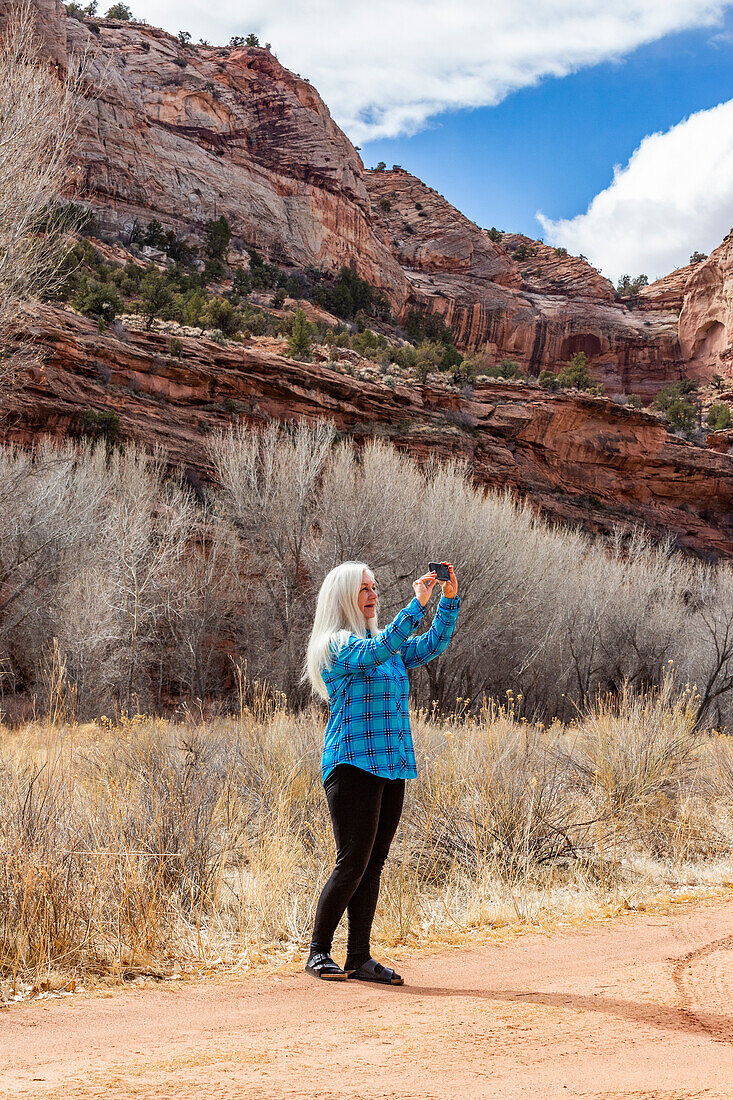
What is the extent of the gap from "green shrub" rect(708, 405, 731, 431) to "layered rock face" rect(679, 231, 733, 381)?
11901 mm

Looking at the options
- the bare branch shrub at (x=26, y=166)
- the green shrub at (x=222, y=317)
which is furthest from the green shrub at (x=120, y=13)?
the bare branch shrub at (x=26, y=166)

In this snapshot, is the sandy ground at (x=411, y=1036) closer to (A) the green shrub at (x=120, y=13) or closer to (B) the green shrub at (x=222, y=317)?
(B) the green shrub at (x=222, y=317)

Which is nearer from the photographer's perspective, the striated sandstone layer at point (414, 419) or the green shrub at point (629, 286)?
the striated sandstone layer at point (414, 419)

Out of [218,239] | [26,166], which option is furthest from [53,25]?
[26,166]

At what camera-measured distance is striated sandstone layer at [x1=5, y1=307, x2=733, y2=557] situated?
25.8 m

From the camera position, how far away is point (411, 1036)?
259cm

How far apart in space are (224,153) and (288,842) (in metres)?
62.0

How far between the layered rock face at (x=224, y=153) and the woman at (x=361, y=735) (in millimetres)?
48772

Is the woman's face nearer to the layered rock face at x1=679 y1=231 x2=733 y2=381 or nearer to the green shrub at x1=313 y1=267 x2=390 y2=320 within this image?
the green shrub at x1=313 y1=267 x2=390 y2=320

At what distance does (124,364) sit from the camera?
27281mm

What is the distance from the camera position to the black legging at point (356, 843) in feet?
10.4

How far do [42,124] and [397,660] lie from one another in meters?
6.18

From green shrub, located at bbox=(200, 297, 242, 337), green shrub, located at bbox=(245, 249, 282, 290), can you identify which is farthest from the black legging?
green shrub, located at bbox=(245, 249, 282, 290)

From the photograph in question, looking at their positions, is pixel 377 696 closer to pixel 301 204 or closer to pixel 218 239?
pixel 218 239
